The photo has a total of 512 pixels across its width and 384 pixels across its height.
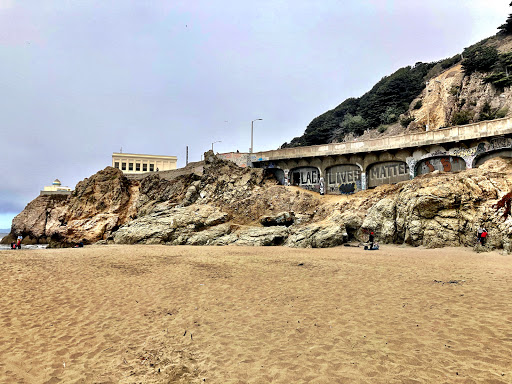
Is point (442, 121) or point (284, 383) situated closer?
point (284, 383)

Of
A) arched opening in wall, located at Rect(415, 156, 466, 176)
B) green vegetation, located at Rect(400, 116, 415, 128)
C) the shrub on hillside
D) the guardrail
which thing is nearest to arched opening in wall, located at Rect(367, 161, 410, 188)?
arched opening in wall, located at Rect(415, 156, 466, 176)

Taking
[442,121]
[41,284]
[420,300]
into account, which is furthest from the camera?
[442,121]

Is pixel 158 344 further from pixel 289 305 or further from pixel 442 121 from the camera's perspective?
pixel 442 121

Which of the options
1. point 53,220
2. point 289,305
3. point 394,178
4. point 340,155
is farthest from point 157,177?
point 289,305

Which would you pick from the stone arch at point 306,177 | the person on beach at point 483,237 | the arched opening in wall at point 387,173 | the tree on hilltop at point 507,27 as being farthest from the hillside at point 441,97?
the person on beach at point 483,237

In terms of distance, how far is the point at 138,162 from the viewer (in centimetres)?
7612

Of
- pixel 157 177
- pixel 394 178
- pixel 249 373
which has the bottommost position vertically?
pixel 249 373

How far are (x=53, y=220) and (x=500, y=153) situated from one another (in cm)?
5944

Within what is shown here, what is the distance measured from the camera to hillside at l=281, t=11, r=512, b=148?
39.8m

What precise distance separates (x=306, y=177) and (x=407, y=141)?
13.2m

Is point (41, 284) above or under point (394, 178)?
under

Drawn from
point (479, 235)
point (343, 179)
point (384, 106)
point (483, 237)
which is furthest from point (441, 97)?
point (483, 237)

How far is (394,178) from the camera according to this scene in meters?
31.5

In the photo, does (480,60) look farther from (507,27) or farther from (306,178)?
(306,178)
